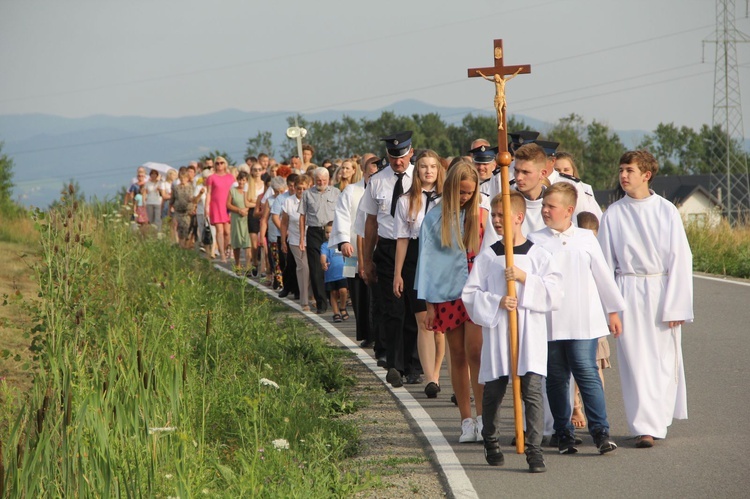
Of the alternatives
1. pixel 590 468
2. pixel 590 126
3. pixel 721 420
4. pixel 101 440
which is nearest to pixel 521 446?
pixel 590 468

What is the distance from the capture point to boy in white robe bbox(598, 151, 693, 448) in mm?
8547

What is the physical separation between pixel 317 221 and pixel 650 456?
9550 millimetres

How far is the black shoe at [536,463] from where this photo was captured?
7629 millimetres

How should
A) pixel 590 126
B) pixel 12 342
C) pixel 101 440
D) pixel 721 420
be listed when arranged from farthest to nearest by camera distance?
pixel 590 126 < pixel 12 342 < pixel 721 420 < pixel 101 440

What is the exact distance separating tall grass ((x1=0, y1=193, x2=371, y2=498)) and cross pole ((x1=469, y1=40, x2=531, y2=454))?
3.91 feet

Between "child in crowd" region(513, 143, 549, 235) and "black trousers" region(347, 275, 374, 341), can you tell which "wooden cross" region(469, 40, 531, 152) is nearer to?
"child in crowd" region(513, 143, 549, 235)

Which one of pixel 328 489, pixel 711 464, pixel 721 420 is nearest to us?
pixel 328 489

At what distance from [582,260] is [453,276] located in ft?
4.02

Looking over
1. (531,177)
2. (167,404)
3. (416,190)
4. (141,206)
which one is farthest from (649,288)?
(141,206)

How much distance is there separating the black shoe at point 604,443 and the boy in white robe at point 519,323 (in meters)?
0.42

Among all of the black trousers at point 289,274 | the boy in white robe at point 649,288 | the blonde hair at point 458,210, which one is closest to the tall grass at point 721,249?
the black trousers at point 289,274

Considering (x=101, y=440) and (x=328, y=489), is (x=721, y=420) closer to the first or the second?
(x=328, y=489)

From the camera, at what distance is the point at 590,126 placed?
122m

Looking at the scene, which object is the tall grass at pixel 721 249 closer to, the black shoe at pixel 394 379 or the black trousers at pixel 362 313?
the black trousers at pixel 362 313
